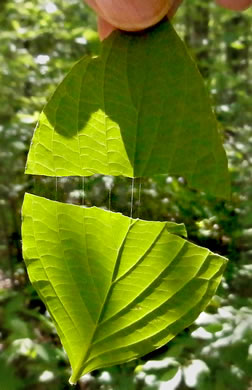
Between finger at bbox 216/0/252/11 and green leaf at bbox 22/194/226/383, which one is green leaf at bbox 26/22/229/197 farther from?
finger at bbox 216/0/252/11

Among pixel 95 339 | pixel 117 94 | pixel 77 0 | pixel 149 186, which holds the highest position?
pixel 77 0

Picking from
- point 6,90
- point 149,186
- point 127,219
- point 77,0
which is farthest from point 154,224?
point 77,0

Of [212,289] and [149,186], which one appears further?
[149,186]

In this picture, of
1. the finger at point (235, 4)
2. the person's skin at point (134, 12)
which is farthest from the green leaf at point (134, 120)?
the finger at point (235, 4)

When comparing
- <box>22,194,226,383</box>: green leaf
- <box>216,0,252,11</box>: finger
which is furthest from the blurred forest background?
<box>216,0,252,11</box>: finger

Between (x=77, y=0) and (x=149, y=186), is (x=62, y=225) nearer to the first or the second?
(x=149, y=186)

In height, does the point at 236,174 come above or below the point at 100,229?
below

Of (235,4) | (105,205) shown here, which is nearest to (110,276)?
(235,4)
